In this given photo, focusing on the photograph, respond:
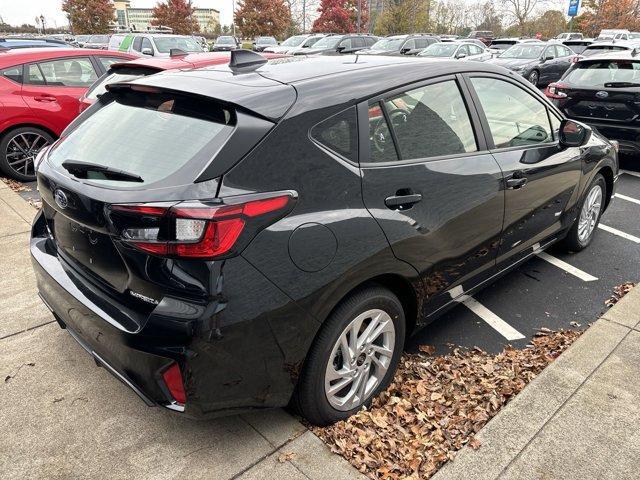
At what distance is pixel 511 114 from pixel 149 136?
2348 millimetres

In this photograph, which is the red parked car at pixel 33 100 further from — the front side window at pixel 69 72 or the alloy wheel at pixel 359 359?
the alloy wheel at pixel 359 359

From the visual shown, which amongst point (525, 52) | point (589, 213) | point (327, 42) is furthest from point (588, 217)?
point (327, 42)

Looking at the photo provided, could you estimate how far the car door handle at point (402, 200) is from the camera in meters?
2.45

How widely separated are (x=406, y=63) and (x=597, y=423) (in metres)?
2.08

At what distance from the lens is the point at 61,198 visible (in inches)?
91.1

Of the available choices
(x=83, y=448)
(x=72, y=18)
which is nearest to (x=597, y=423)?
(x=83, y=448)

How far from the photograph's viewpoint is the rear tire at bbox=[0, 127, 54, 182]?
667 centimetres

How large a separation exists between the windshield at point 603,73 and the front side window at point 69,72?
22.8 feet

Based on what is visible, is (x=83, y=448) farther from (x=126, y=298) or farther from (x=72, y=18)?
(x=72, y=18)

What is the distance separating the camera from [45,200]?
2.56m

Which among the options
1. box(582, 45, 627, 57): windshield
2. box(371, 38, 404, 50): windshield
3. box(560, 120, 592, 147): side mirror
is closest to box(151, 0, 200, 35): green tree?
box(371, 38, 404, 50): windshield

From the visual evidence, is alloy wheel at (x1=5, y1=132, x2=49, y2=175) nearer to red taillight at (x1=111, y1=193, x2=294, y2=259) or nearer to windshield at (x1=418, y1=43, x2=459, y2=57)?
red taillight at (x1=111, y1=193, x2=294, y2=259)

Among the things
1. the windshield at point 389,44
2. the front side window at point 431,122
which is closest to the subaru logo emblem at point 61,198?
the front side window at point 431,122

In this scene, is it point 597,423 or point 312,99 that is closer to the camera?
point 312,99
